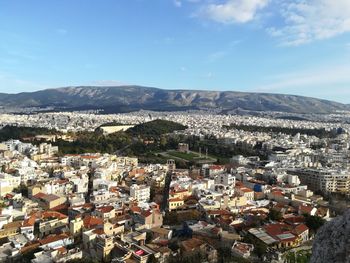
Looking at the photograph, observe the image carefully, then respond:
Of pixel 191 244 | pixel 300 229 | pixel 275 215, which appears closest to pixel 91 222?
pixel 191 244

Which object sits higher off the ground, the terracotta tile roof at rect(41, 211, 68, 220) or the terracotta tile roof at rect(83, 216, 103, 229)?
the terracotta tile roof at rect(83, 216, 103, 229)

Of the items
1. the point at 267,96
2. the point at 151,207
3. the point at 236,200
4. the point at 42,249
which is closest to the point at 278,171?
the point at 236,200

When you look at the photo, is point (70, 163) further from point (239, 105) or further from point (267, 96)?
point (267, 96)

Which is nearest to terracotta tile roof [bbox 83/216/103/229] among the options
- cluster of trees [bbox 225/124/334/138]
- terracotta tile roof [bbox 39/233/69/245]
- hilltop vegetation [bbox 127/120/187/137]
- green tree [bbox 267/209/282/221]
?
terracotta tile roof [bbox 39/233/69/245]

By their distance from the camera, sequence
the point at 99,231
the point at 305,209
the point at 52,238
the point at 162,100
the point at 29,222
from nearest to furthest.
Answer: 1. the point at 52,238
2. the point at 99,231
3. the point at 29,222
4. the point at 305,209
5. the point at 162,100

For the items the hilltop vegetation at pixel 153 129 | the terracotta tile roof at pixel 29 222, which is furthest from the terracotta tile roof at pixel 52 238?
the hilltop vegetation at pixel 153 129

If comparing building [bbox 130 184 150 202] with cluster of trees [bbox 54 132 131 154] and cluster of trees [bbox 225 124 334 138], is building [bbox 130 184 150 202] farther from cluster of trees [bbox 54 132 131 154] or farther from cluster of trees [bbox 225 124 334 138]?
cluster of trees [bbox 225 124 334 138]

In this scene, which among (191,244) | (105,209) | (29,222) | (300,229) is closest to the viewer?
(191,244)

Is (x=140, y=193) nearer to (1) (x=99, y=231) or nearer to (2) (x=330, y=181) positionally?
(1) (x=99, y=231)
